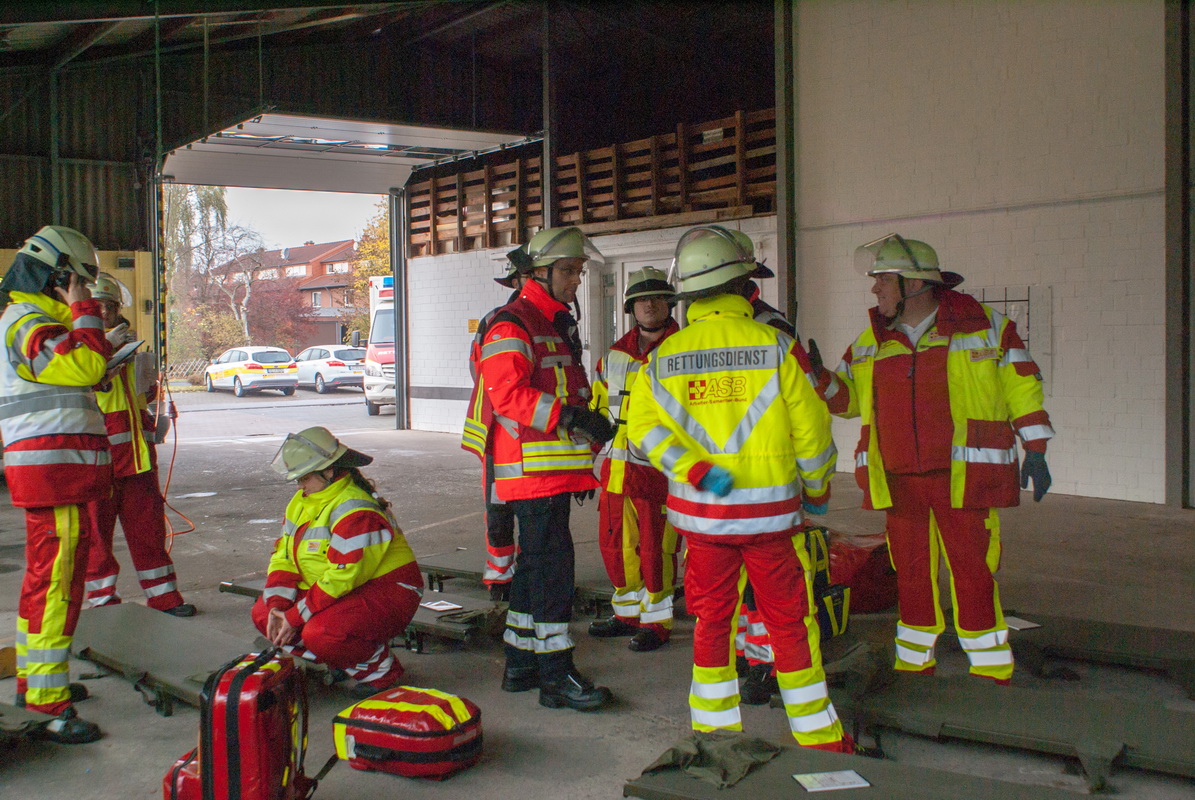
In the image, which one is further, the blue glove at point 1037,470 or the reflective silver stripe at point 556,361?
Result: the reflective silver stripe at point 556,361

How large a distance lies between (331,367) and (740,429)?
26.6m

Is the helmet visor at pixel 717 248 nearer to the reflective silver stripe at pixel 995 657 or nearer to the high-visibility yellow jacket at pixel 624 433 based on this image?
the high-visibility yellow jacket at pixel 624 433

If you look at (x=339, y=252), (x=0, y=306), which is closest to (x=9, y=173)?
(x=0, y=306)

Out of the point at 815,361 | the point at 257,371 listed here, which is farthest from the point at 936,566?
the point at 257,371

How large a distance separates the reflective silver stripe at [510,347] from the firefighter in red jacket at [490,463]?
173 millimetres

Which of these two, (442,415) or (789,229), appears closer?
(789,229)

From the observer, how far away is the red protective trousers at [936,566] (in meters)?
3.85

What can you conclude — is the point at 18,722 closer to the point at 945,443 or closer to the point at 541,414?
the point at 541,414

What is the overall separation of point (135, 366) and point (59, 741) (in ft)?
8.98

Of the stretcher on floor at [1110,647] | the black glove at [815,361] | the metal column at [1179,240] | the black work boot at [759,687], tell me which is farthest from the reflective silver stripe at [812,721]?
the metal column at [1179,240]

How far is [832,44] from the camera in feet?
33.4

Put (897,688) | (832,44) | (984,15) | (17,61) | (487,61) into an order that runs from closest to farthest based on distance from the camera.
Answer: (897,688), (984,15), (832,44), (17,61), (487,61)

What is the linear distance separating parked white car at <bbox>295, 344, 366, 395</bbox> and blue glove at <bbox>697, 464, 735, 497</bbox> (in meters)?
26.1

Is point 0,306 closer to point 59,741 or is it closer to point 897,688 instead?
point 59,741
